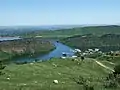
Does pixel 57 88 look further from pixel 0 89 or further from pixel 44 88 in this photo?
pixel 0 89

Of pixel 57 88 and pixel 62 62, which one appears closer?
pixel 57 88

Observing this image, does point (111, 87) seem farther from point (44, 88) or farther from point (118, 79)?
point (44, 88)

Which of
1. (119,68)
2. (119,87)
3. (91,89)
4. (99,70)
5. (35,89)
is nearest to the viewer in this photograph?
(91,89)

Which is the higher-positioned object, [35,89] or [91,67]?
[35,89]

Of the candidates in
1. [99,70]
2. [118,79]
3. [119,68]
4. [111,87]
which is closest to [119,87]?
[111,87]

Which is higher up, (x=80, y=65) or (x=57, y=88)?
(x=57, y=88)

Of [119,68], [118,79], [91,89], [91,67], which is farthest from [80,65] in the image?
[91,89]

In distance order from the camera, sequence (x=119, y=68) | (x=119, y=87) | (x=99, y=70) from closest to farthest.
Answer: (x=119, y=87) < (x=119, y=68) < (x=99, y=70)

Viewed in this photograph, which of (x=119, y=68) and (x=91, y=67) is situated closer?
(x=119, y=68)

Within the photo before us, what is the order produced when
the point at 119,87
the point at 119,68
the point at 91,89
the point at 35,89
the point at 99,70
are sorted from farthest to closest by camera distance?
the point at 99,70 → the point at 119,68 → the point at 35,89 → the point at 119,87 → the point at 91,89

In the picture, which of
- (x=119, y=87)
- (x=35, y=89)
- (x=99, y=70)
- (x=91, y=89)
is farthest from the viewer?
(x=99, y=70)
